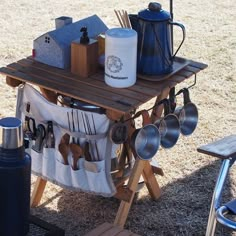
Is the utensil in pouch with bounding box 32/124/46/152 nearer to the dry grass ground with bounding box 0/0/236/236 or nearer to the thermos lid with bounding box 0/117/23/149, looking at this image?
the dry grass ground with bounding box 0/0/236/236

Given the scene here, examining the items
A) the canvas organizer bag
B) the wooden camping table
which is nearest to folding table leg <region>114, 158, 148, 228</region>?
the wooden camping table

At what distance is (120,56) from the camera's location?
110 inches

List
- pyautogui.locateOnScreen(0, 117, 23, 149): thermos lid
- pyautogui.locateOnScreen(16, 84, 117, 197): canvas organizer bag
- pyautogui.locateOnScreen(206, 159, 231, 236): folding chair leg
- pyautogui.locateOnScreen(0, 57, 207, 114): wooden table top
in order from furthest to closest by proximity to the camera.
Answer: pyautogui.locateOnScreen(16, 84, 117, 197): canvas organizer bag
pyautogui.locateOnScreen(0, 57, 207, 114): wooden table top
pyautogui.locateOnScreen(206, 159, 231, 236): folding chair leg
pyautogui.locateOnScreen(0, 117, 23, 149): thermos lid

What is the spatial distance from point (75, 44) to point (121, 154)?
61cm

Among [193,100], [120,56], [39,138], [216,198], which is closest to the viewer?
[216,198]

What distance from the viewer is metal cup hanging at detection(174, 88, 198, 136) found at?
124 inches

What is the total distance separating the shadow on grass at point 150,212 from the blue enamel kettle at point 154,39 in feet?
2.50

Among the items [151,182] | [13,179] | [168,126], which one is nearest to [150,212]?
[151,182]

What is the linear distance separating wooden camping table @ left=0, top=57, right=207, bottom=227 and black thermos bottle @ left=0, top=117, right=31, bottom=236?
647 mm

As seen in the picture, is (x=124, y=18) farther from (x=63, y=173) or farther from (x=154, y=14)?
(x=63, y=173)

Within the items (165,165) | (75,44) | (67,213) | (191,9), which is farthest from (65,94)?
(191,9)

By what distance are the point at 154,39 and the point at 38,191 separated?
1.00 metres

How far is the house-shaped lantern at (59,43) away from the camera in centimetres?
299

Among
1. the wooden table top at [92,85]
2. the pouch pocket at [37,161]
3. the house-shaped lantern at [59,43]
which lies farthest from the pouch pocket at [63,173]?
the house-shaped lantern at [59,43]
